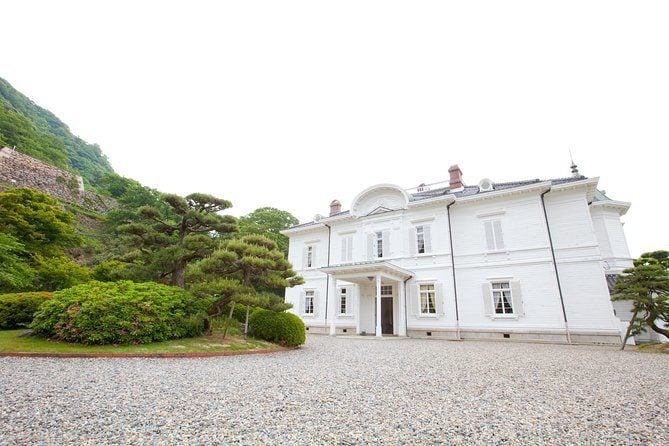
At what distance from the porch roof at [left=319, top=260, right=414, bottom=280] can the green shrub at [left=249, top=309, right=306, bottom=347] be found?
5.20 meters

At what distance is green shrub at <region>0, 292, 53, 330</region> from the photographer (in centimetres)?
821

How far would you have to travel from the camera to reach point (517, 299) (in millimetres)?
13062

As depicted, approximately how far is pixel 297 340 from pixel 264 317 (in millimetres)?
1351

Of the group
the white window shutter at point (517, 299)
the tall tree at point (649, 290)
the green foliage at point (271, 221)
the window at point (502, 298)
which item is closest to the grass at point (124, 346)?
the window at point (502, 298)

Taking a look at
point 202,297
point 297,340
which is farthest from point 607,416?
point 202,297

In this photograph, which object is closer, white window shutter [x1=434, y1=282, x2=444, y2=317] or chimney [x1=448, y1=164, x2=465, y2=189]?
white window shutter [x1=434, y1=282, x2=444, y2=317]

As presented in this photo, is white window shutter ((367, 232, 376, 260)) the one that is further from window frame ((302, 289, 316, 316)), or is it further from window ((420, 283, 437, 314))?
A: window frame ((302, 289, 316, 316))

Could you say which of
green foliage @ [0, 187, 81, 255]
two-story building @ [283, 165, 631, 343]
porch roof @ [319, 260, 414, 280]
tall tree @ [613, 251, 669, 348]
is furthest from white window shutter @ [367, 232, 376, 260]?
green foliage @ [0, 187, 81, 255]

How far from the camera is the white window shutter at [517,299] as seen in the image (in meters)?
12.9

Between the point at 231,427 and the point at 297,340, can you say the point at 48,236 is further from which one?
the point at 231,427

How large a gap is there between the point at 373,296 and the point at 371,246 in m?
2.76

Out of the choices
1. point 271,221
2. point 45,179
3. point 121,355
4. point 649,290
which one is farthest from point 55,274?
point 649,290

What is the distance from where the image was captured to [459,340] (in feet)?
44.2

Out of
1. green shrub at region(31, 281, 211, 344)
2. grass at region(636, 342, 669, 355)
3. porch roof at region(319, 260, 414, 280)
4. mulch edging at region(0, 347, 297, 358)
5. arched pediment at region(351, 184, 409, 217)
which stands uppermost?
arched pediment at region(351, 184, 409, 217)
